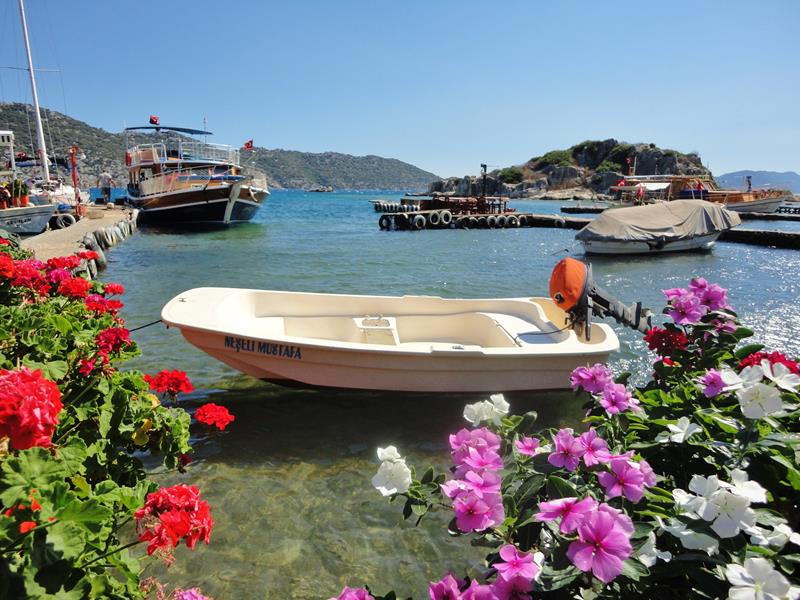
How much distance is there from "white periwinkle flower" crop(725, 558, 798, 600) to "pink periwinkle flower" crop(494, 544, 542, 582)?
0.42 m

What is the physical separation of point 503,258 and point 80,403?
1872 cm

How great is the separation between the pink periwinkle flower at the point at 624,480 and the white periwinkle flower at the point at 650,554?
113 millimetres

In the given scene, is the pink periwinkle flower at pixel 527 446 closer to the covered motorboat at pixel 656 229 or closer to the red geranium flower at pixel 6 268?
the red geranium flower at pixel 6 268

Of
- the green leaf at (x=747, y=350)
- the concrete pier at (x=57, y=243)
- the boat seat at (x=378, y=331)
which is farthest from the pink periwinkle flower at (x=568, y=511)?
the concrete pier at (x=57, y=243)

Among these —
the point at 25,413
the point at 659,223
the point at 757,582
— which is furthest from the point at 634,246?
the point at 25,413

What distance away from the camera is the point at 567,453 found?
4.96 ft

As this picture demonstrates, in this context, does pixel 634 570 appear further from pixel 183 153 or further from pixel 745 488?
pixel 183 153

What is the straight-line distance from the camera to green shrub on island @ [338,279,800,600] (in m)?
1.18

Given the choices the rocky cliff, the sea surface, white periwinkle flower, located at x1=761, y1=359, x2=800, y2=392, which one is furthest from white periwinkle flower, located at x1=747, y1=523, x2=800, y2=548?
the rocky cliff

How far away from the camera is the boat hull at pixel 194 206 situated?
27.2 m

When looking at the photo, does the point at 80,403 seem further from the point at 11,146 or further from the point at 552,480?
the point at 11,146

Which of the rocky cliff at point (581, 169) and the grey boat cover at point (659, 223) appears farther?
the rocky cliff at point (581, 169)

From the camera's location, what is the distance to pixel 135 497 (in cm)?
175

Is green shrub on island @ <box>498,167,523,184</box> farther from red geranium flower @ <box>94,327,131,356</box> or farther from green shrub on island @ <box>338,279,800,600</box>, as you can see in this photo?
green shrub on island @ <box>338,279,800,600</box>
